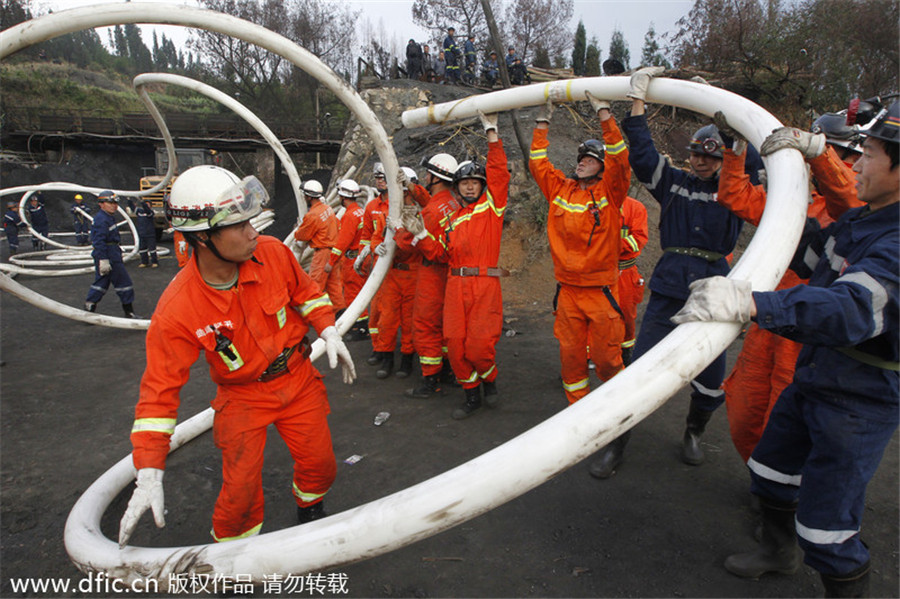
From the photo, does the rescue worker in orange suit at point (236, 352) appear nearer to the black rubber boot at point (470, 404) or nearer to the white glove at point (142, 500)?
the white glove at point (142, 500)

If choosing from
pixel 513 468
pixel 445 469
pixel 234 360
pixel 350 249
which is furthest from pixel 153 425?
pixel 350 249

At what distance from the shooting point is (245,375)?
2.59m

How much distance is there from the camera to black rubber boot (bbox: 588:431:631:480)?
3.45 m

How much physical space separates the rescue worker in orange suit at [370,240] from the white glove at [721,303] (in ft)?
13.6

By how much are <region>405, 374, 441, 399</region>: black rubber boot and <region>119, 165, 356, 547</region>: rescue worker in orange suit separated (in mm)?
2154

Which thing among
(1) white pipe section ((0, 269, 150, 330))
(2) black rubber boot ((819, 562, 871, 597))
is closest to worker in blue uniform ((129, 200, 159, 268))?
(1) white pipe section ((0, 269, 150, 330))

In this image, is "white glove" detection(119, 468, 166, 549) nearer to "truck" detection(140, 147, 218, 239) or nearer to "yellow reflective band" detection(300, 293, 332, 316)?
"yellow reflective band" detection(300, 293, 332, 316)

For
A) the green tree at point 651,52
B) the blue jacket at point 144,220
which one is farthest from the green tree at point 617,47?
the blue jacket at point 144,220

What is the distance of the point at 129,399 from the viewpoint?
16.9 ft

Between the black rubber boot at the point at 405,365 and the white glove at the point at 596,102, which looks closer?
the white glove at the point at 596,102

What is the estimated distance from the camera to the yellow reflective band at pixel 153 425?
88.6 inches

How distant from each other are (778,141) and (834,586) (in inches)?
73.4

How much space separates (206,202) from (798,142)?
2693mm

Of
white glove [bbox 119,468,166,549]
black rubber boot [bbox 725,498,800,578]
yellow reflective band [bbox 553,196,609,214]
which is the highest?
yellow reflective band [bbox 553,196,609,214]
